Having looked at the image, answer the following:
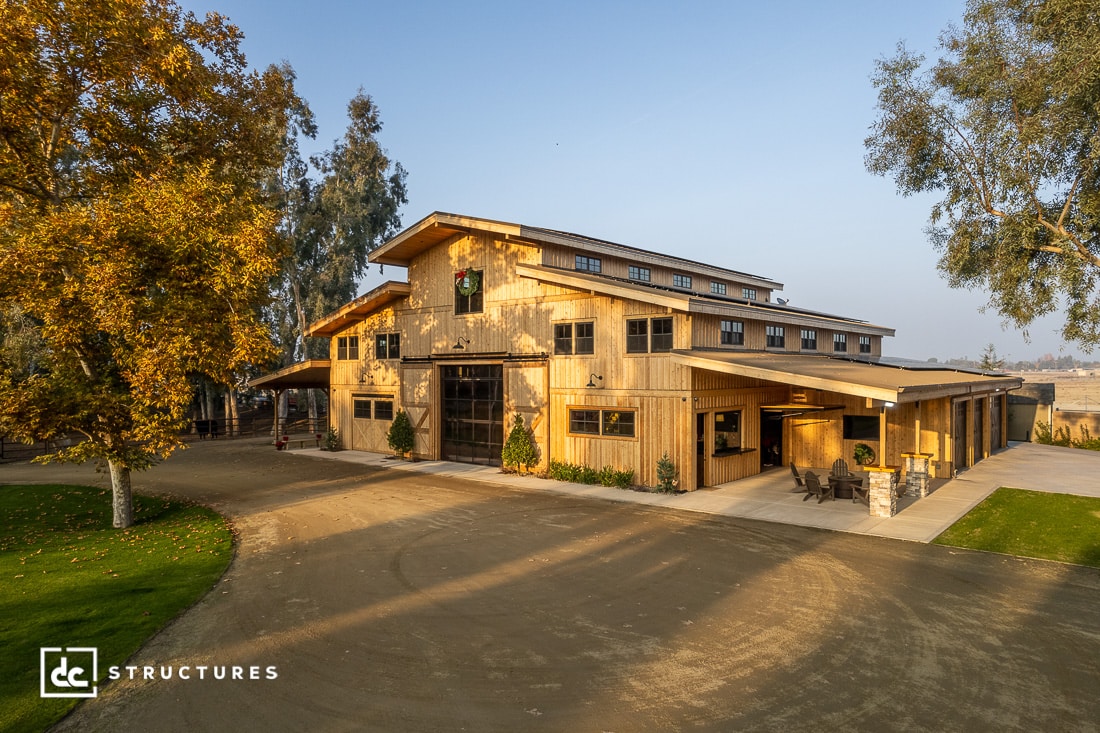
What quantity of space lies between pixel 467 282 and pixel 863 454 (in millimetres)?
16296

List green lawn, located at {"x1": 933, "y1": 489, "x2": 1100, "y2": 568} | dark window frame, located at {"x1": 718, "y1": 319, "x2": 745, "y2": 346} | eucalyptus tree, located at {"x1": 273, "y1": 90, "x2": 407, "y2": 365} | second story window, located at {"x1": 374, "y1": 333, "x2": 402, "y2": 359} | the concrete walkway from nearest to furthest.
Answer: green lawn, located at {"x1": 933, "y1": 489, "x2": 1100, "y2": 568} < the concrete walkway < dark window frame, located at {"x1": 718, "y1": 319, "x2": 745, "y2": 346} < second story window, located at {"x1": 374, "y1": 333, "x2": 402, "y2": 359} < eucalyptus tree, located at {"x1": 273, "y1": 90, "x2": 407, "y2": 365}

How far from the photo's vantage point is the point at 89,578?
10055 millimetres

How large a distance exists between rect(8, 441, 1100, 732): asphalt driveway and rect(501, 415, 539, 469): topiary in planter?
22.4 ft

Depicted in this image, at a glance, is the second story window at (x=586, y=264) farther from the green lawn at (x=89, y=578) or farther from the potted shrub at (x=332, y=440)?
the potted shrub at (x=332, y=440)

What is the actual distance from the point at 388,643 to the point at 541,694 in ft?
8.03

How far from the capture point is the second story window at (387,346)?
25953mm

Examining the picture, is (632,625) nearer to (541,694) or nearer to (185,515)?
(541,694)

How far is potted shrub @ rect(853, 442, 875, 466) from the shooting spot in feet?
65.7

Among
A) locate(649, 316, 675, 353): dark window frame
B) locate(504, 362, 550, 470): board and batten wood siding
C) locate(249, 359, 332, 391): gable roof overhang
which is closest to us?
locate(649, 316, 675, 353): dark window frame

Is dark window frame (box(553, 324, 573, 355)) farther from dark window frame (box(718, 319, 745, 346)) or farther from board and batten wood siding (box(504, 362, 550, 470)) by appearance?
dark window frame (box(718, 319, 745, 346))

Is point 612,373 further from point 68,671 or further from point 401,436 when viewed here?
point 68,671

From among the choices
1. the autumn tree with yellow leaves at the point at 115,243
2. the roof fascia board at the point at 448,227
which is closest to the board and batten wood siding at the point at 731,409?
the roof fascia board at the point at 448,227

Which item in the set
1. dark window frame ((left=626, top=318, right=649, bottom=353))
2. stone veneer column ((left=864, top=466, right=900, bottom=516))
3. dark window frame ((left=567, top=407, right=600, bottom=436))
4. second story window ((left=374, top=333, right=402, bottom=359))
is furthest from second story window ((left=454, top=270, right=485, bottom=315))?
stone veneer column ((left=864, top=466, right=900, bottom=516))

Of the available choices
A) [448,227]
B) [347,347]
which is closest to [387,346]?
[347,347]
